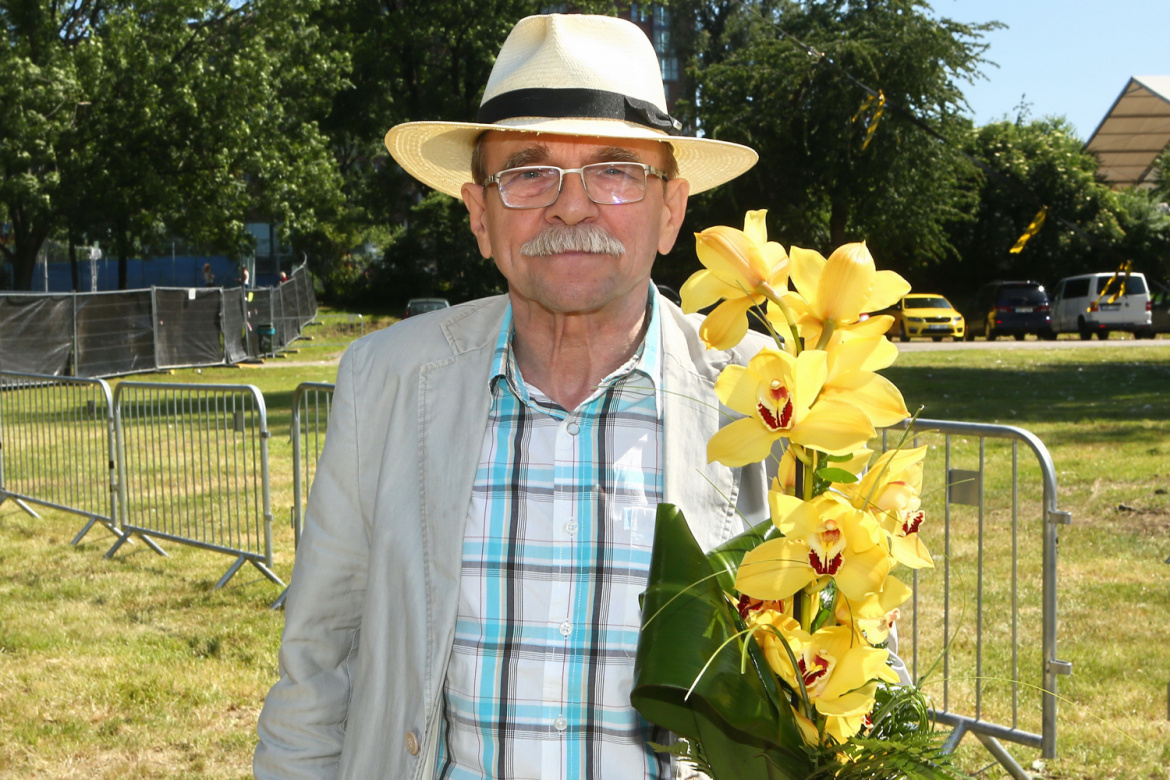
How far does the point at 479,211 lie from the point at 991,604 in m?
4.85

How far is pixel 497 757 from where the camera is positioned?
1835mm

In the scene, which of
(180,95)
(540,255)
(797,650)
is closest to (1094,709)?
(540,255)

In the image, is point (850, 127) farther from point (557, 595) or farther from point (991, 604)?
point (557, 595)

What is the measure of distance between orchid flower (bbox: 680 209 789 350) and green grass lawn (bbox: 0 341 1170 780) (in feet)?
4.22

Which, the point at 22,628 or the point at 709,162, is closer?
the point at 709,162

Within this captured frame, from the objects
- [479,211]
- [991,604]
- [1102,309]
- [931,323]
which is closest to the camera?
[479,211]

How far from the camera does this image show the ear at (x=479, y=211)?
2.17m

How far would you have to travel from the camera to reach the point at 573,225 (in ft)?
6.46

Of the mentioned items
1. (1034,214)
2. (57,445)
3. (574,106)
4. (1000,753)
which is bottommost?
(1000,753)

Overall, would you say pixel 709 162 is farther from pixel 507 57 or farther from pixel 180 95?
pixel 180 95

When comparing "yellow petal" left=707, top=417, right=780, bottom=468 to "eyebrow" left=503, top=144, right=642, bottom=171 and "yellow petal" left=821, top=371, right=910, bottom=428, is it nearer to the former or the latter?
"yellow petal" left=821, top=371, right=910, bottom=428

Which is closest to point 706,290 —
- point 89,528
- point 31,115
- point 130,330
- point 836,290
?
point 836,290

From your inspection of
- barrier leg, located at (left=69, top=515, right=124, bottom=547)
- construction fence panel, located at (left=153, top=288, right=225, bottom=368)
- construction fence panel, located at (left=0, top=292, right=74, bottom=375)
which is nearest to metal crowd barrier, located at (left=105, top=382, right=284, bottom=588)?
barrier leg, located at (left=69, top=515, right=124, bottom=547)

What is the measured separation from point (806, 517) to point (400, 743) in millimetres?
1089
